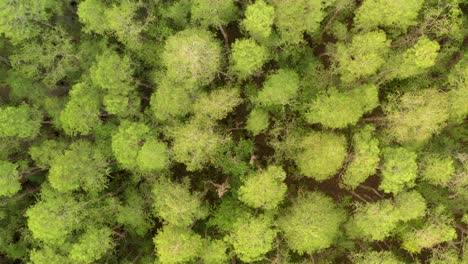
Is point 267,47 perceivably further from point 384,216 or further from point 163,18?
point 384,216

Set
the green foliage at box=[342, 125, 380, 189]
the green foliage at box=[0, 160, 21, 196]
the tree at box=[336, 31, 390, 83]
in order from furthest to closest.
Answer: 1. the green foliage at box=[0, 160, 21, 196]
2. the green foliage at box=[342, 125, 380, 189]
3. the tree at box=[336, 31, 390, 83]

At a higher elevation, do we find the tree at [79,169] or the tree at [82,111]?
the tree at [82,111]

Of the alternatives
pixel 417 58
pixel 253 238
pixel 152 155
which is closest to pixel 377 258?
pixel 253 238

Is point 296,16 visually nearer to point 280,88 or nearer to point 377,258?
point 280,88

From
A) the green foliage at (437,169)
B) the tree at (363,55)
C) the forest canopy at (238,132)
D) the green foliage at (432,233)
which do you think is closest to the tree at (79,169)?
the forest canopy at (238,132)

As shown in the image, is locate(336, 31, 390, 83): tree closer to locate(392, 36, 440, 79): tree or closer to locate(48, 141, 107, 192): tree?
locate(392, 36, 440, 79): tree

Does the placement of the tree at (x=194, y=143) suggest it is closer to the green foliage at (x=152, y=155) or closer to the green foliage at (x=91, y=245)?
the green foliage at (x=152, y=155)

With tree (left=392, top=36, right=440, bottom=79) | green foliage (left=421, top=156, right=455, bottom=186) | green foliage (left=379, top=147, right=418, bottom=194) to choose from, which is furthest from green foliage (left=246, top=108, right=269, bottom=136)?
green foliage (left=421, top=156, right=455, bottom=186)
